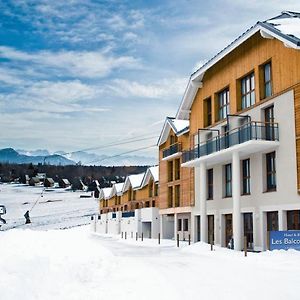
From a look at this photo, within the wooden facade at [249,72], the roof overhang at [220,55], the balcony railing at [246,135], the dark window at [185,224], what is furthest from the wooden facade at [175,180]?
the balcony railing at [246,135]

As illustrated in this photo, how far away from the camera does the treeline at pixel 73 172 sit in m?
137

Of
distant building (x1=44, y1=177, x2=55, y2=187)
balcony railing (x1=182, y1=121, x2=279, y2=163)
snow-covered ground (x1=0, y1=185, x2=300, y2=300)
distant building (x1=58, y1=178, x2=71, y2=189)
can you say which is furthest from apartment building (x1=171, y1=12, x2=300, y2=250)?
distant building (x1=58, y1=178, x2=71, y2=189)

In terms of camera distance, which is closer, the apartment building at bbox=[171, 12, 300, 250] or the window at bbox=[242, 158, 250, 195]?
the apartment building at bbox=[171, 12, 300, 250]

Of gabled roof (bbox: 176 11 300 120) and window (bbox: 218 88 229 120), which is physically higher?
gabled roof (bbox: 176 11 300 120)

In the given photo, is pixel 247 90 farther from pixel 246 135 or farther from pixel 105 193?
pixel 105 193

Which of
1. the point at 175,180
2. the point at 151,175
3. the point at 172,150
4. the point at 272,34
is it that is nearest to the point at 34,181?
the point at 151,175

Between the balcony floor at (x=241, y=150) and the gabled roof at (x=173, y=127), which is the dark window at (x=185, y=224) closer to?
the gabled roof at (x=173, y=127)

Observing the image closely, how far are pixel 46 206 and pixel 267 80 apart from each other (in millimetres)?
98252

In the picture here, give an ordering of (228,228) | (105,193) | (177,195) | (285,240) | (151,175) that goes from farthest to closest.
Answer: (105,193) → (151,175) → (177,195) → (228,228) → (285,240)

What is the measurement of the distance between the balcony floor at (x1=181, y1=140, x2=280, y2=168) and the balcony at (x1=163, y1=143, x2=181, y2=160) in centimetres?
875

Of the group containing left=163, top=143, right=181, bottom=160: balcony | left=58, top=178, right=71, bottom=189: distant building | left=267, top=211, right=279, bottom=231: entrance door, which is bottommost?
left=267, top=211, right=279, bottom=231: entrance door

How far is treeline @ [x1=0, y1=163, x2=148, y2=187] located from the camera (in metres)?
137

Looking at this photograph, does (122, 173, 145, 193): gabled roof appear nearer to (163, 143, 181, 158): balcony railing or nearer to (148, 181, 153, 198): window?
(148, 181, 153, 198): window

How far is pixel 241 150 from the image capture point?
2769cm
